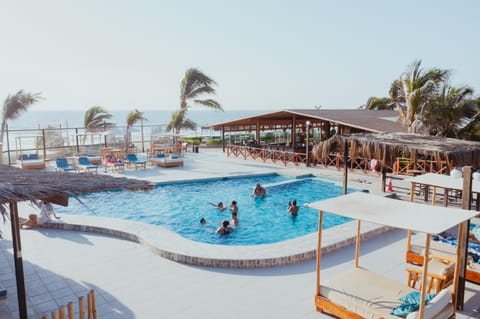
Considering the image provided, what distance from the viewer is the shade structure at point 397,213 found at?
158 inches

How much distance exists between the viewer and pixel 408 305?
416cm

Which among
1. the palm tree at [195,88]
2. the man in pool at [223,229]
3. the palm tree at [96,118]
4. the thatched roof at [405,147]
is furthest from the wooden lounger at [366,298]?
the palm tree at [96,118]

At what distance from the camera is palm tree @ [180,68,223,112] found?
975 inches

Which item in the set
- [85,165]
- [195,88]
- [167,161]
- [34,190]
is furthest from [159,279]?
[195,88]

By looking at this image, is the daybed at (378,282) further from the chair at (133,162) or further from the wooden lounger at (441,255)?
the chair at (133,162)

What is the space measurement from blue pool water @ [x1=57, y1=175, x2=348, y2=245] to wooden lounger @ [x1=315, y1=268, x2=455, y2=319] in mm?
4115

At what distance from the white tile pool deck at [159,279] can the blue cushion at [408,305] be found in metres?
0.91

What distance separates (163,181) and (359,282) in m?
9.99

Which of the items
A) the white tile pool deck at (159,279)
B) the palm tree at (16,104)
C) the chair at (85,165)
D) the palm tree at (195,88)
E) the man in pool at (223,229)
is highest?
the palm tree at (195,88)

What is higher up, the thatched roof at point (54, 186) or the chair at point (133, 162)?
the thatched roof at point (54, 186)

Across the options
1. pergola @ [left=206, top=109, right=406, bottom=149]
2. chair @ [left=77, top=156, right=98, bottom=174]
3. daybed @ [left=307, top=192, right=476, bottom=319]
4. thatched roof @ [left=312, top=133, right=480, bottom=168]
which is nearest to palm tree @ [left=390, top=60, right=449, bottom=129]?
pergola @ [left=206, top=109, right=406, bottom=149]

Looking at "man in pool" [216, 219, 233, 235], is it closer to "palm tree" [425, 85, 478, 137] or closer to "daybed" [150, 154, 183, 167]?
"daybed" [150, 154, 183, 167]

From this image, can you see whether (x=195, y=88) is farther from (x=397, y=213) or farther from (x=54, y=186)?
(x=397, y=213)

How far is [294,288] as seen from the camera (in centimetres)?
547
